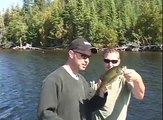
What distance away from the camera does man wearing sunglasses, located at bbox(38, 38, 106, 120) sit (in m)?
4.31

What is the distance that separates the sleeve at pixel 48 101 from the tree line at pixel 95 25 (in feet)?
241

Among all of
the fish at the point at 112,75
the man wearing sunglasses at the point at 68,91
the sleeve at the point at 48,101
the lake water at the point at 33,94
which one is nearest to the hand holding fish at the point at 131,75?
the fish at the point at 112,75

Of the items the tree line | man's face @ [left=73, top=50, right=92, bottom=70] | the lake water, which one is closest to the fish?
man's face @ [left=73, top=50, right=92, bottom=70]

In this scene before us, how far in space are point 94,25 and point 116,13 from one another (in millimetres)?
7395

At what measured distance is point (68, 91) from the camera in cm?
449

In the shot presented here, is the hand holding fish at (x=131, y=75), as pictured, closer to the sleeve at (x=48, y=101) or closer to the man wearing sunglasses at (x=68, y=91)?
the man wearing sunglasses at (x=68, y=91)

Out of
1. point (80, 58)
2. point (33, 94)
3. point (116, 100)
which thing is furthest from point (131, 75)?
point (33, 94)

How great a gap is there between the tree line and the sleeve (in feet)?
241

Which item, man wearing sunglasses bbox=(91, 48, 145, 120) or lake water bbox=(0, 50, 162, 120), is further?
lake water bbox=(0, 50, 162, 120)

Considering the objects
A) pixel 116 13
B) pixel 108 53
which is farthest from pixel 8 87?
pixel 116 13

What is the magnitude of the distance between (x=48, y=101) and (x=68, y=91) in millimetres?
309

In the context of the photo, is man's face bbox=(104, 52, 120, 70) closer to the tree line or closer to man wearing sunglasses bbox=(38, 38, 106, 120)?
man wearing sunglasses bbox=(38, 38, 106, 120)

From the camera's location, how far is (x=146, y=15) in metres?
85.9

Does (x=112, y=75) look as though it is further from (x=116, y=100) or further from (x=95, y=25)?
(x=95, y=25)
